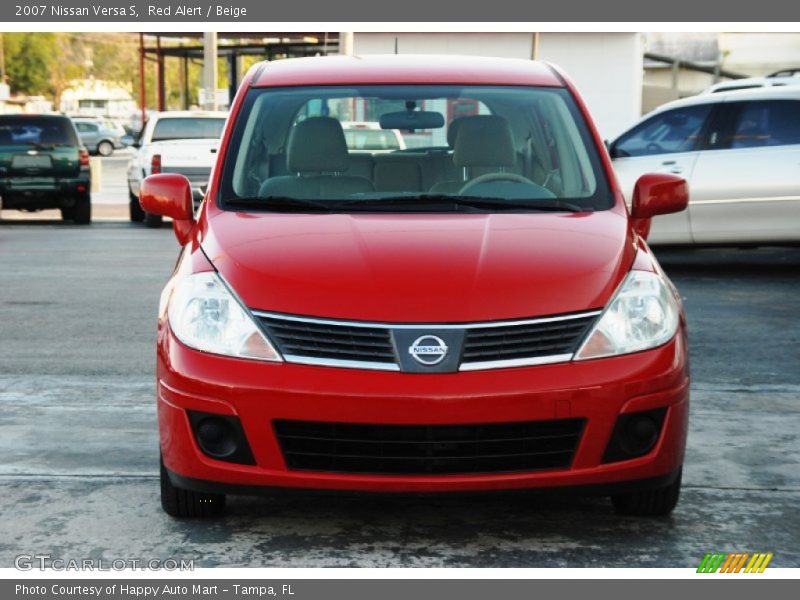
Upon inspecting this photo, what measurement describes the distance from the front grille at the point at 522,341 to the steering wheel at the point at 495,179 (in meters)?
1.21

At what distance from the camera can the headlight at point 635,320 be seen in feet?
14.8

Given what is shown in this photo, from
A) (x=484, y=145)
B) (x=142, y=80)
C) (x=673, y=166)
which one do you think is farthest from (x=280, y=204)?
(x=142, y=80)

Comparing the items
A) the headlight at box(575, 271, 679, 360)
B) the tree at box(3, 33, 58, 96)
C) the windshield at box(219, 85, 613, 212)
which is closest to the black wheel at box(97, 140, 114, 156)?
the tree at box(3, 33, 58, 96)

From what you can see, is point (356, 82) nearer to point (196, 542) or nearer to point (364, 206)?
point (364, 206)

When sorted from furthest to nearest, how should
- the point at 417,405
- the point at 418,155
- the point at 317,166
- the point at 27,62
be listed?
the point at 27,62, the point at 418,155, the point at 317,166, the point at 417,405

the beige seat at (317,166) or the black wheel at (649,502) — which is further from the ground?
the beige seat at (317,166)

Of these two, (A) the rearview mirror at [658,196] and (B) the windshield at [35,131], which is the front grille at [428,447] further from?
(B) the windshield at [35,131]

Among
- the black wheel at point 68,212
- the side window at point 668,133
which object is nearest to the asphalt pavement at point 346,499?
the side window at point 668,133

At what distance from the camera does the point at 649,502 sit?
16.0 ft

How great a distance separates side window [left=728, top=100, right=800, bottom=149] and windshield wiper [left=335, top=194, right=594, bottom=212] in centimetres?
777

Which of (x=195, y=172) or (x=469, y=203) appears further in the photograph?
(x=195, y=172)

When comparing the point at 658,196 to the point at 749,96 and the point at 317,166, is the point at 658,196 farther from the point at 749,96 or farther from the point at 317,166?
the point at 749,96

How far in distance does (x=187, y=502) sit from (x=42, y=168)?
52.6 feet

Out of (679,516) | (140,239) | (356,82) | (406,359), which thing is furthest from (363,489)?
(140,239)
